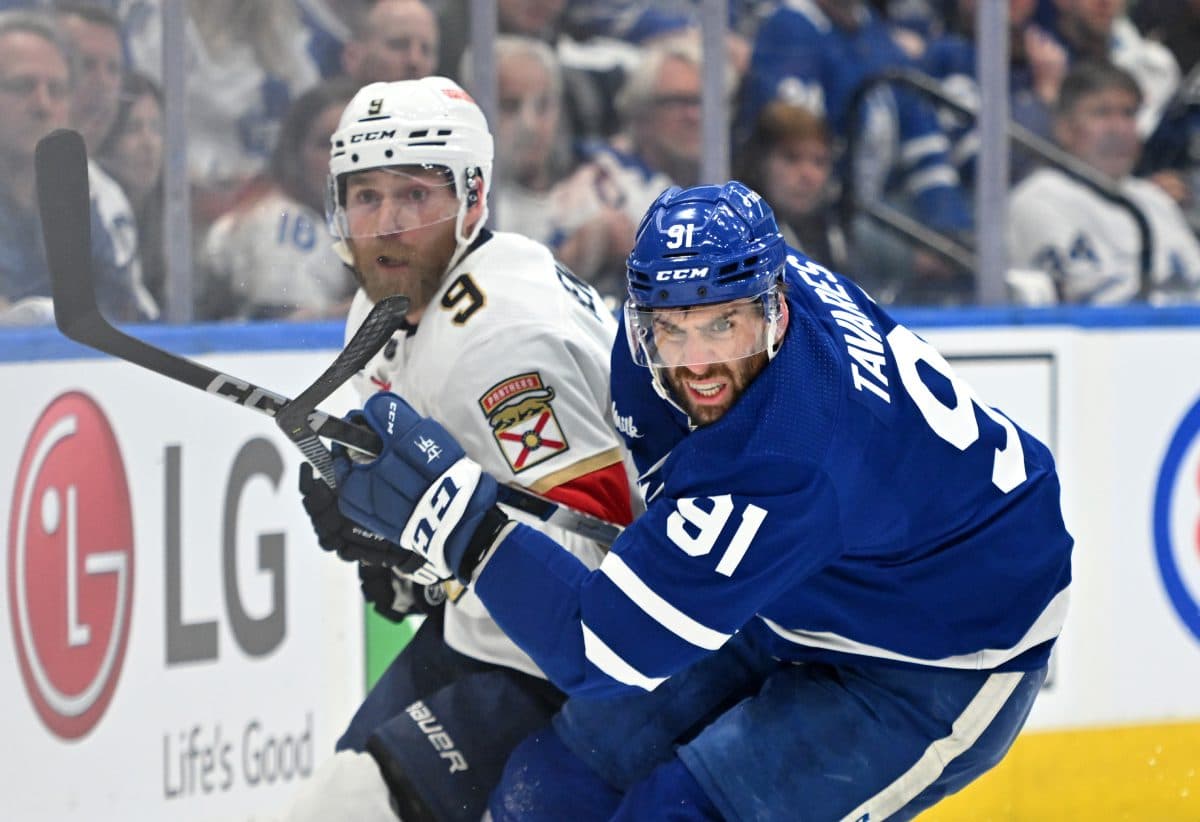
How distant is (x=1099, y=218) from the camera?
15.5 feet

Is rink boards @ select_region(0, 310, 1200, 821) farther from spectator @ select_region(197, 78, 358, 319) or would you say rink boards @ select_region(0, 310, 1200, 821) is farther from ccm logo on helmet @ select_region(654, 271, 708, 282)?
ccm logo on helmet @ select_region(654, 271, 708, 282)

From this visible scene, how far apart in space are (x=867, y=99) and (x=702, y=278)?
254 centimetres

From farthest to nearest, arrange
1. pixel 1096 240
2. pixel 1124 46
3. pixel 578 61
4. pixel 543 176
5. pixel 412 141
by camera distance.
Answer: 1. pixel 1124 46
2. pixel 1096 240
3. pixel 578 61
4. pixel 543 176
5. pixel 412 141

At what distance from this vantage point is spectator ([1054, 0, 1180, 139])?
16.1 feet

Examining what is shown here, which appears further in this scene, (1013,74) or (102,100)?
(1013,74)

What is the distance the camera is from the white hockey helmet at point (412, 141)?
2605 millimetres

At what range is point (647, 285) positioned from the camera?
221 centimetres

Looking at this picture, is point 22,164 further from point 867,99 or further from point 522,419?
point 867,99

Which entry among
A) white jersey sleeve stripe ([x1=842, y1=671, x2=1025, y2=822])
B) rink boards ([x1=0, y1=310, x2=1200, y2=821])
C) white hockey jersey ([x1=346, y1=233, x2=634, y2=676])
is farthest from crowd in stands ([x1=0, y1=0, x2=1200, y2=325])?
white jersey sleeve stripe ([x1=842, y1=671, x2=1025, y2=822])

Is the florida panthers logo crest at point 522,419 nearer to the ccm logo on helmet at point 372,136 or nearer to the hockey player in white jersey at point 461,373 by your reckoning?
the hockey player in white jersey at point 461,373

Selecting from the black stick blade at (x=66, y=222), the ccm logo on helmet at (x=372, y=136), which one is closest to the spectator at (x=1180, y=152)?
the ccm logo on helmet at (x=372, y=136)

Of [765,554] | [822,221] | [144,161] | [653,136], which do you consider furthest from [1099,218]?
[765,554]

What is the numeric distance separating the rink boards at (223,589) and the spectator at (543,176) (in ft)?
2.11

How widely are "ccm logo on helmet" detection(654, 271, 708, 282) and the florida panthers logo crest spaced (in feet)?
1.12
